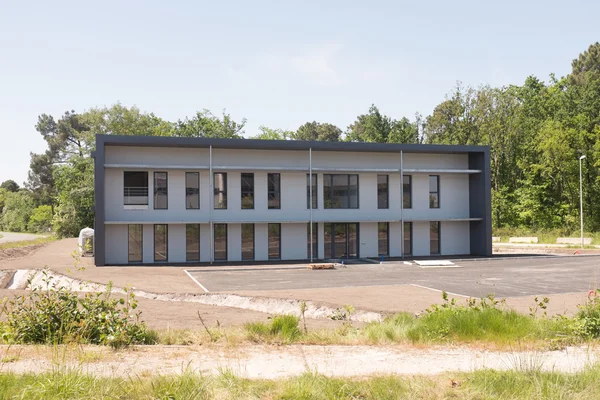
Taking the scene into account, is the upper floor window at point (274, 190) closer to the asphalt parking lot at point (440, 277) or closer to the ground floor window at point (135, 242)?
the asphalt parking lot at point (440, 277)

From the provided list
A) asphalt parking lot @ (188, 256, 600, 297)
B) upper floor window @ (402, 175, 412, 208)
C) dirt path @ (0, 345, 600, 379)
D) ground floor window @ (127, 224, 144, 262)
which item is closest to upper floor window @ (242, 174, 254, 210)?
asphalt parking lot @ (188, 256, 600, 297)

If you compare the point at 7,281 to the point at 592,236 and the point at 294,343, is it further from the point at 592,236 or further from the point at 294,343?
the point at 592,236

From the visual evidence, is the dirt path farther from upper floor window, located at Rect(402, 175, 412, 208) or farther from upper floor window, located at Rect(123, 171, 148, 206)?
upper floor window, located at Rect(402, 175, 412, 208)

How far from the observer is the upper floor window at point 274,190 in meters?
32.4

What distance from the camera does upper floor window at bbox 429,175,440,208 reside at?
116 feet

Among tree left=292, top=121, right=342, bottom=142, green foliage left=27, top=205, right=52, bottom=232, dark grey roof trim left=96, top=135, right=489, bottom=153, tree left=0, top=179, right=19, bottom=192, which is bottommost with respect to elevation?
green foliage left=27, top=205, right=52, bottom=232

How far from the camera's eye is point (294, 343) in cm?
1004

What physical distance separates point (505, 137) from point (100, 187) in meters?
47.5

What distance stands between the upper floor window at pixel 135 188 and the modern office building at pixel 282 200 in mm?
54

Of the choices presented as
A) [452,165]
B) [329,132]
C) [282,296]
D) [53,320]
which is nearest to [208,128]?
[329,132]

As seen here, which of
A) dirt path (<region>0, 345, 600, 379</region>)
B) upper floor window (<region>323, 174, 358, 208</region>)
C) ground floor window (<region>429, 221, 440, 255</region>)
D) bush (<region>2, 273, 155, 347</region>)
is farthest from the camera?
ground floor window (<region>429, 221, 440, 255</region>)

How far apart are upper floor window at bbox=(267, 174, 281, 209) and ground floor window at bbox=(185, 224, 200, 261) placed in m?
4.51

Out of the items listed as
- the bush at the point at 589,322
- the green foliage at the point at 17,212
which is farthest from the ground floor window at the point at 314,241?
the green foliage at the point at 17,212

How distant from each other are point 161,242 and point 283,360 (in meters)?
23.3
